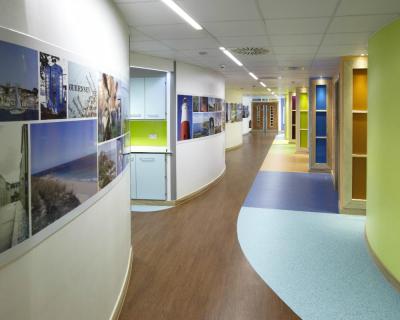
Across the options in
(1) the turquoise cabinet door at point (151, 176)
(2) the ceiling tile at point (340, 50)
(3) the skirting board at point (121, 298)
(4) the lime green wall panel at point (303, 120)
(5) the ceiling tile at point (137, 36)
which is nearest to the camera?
(3) the skirting board at point (121, 298)

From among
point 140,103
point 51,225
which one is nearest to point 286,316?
point 51,225

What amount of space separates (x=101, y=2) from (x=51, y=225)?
1945 millimetres

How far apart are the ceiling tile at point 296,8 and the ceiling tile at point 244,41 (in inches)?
46.7

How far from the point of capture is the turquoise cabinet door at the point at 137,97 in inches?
311

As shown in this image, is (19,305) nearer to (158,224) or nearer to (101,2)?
(101,2)

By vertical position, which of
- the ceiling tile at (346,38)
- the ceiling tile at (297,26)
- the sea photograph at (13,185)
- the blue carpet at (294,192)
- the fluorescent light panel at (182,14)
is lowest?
the blue carpet at (294,192)

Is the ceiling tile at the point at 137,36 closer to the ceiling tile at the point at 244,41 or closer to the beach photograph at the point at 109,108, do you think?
the ceiling tile at the point at 244,41

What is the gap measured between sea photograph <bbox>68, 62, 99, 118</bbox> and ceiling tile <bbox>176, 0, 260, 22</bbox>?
1.38 m

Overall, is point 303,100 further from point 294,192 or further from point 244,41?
point 244,41

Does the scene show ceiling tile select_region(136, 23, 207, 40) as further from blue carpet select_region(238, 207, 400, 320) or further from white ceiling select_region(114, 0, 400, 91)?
blue carpet select_region(238, 207, 400, 320)

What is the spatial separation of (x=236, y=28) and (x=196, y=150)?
419 cm

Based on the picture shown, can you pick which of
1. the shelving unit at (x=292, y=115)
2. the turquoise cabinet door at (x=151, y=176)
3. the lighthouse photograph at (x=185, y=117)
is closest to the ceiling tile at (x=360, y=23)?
the lighthouse photograph at (x=185, y=117)

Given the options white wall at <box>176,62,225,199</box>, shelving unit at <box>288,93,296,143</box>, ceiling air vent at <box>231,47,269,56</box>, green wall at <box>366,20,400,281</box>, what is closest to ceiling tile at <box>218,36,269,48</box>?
ceiling air vent at <box>231,47,269,56</box>

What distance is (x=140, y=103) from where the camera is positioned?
7953mm
